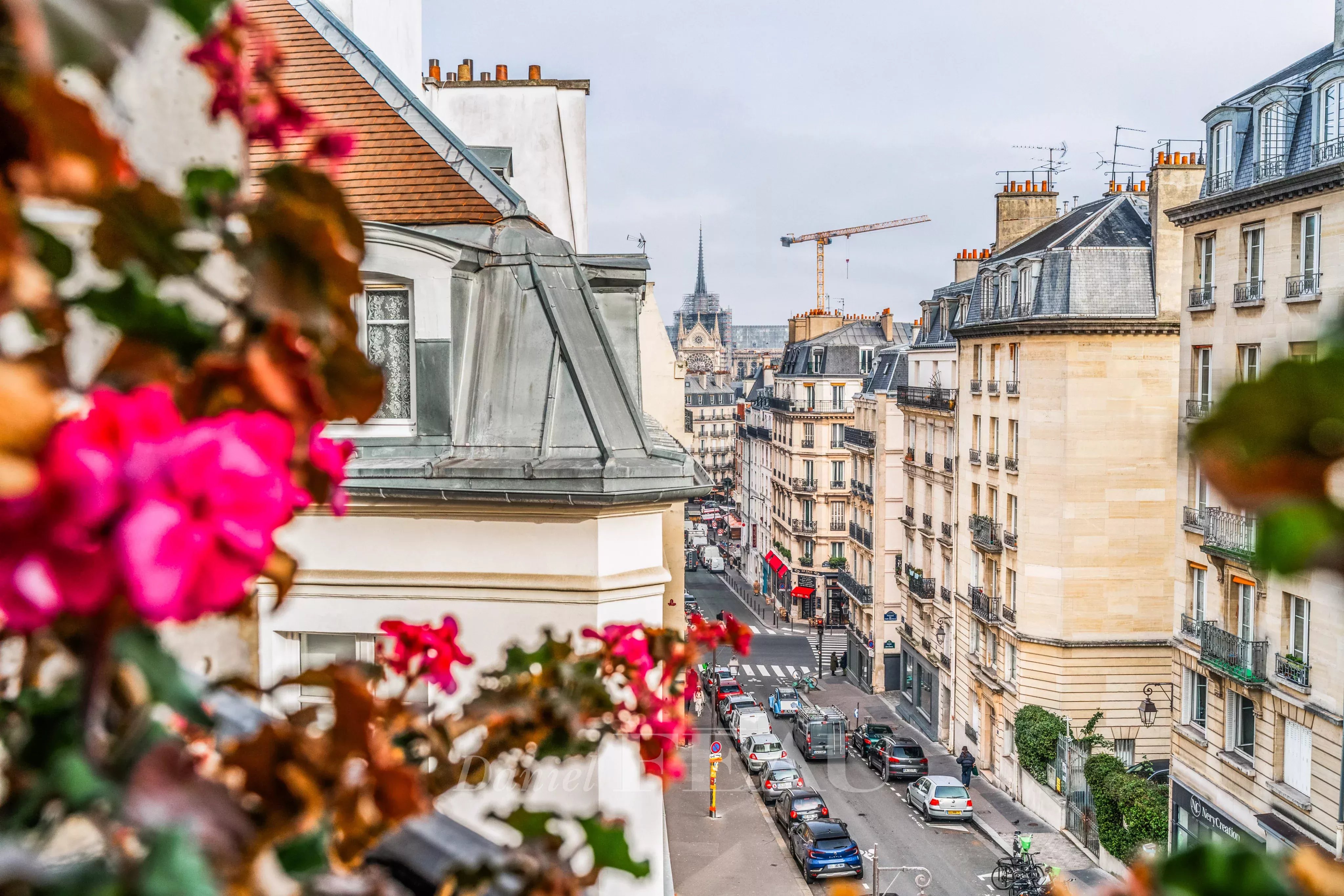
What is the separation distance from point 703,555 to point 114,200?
100.0 metres

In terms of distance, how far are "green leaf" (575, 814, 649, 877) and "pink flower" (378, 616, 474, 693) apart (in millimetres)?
1170

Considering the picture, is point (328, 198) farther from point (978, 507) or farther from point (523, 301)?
point (978, 507)

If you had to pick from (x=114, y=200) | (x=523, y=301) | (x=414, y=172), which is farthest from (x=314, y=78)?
(x=114, y=200)

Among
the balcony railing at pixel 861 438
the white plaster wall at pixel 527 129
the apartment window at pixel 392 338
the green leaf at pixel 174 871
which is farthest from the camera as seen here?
the balcony railing at pixel 861 438

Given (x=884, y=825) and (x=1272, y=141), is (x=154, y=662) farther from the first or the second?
(x=884, y=825)

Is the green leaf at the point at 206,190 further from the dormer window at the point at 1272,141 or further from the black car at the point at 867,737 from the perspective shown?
the black car at the point at 867,737

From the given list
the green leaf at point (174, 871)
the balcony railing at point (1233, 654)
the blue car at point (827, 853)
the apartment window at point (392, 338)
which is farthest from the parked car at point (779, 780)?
the green leaf at point (174, 871)

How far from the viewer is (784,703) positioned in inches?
1865

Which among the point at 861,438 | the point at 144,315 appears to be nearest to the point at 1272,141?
the point at 144,315

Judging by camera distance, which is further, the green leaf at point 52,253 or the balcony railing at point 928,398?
the balcony railing at point 928,398

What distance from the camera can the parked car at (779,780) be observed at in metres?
34.9

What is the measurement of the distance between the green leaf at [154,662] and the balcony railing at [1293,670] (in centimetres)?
2429

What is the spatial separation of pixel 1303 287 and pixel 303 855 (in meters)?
24.5

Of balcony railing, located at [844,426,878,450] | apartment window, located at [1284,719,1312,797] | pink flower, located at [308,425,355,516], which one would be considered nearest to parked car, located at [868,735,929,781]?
apartment window, located at [1284,719,1312,797]
